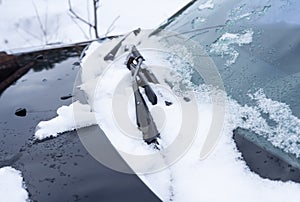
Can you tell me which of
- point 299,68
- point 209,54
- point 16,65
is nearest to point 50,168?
point 209,54

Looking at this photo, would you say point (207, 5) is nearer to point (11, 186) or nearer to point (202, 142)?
point (202, 142)

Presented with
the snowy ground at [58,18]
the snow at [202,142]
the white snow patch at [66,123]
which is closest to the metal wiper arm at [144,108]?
the snow at [202,142]

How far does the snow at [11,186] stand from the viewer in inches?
52.0

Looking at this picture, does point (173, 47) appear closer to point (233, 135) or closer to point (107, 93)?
point (107, 93)

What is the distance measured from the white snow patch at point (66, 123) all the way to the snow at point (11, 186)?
0.25 meters

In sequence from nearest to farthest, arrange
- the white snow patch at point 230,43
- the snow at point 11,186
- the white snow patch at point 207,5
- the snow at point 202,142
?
the snow at point 202,142 → the snow at point 11,186 → the white snow patch at point 230,43 → the white snow patch at point 207,5

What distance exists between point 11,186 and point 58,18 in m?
10.8

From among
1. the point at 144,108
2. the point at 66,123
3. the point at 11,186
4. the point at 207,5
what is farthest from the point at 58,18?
the point at 11,186

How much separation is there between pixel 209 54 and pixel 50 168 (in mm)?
862

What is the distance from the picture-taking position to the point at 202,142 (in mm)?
1437

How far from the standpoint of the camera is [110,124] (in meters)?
1.67

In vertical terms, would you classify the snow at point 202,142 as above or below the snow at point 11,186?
below

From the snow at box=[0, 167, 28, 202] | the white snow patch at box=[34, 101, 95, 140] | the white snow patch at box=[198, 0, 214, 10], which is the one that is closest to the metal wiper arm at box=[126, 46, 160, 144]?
the white snow patch at box=[34, 101, 95, 140]

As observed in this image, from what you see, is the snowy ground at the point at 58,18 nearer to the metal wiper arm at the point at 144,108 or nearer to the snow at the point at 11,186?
the metal wiper arm at the point at 144,108
